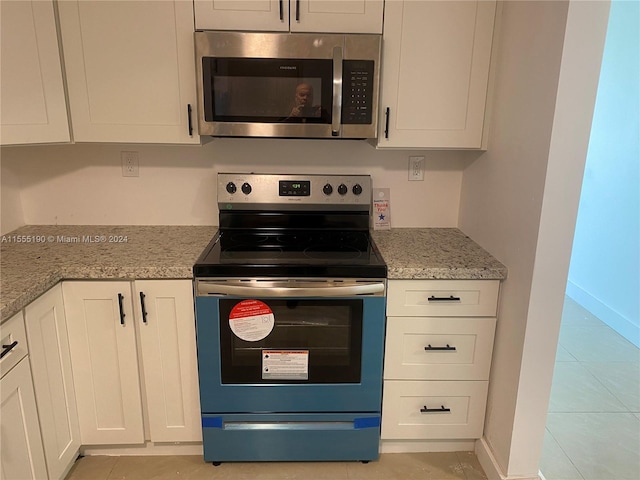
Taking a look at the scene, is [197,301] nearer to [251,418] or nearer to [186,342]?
[186,342]

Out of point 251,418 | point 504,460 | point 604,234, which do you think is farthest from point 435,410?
point 604,234

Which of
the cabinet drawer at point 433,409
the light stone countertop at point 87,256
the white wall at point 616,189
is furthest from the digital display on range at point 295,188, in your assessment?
the white wall at point 616,189

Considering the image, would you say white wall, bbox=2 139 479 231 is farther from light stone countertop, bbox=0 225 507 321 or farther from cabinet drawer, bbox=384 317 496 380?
cabinet drawer, bbox=384 317 496 380

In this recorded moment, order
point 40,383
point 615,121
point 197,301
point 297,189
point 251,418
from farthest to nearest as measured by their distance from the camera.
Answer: point 615,121, point 297,189, point 251,418, point 197,301, point 40,383

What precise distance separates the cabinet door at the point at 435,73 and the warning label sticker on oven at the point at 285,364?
3.04 ft

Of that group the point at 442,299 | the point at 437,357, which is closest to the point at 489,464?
the point at 437,357

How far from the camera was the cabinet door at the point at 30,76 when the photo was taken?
1637 millimetres

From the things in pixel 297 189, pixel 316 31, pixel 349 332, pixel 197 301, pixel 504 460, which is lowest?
pixel 504 460

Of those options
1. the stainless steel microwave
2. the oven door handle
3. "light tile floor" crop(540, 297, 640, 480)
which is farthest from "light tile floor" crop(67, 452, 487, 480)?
the stainless steel microwave

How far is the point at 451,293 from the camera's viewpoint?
5.98 ft

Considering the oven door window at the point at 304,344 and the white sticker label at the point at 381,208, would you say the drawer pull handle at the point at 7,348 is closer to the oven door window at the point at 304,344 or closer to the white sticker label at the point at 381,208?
the oven door window at the point at 304,344

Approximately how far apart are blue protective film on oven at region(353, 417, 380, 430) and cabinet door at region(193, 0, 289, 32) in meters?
1.59

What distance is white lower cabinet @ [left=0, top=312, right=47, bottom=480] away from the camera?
4.56ft

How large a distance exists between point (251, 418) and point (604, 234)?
284cm
